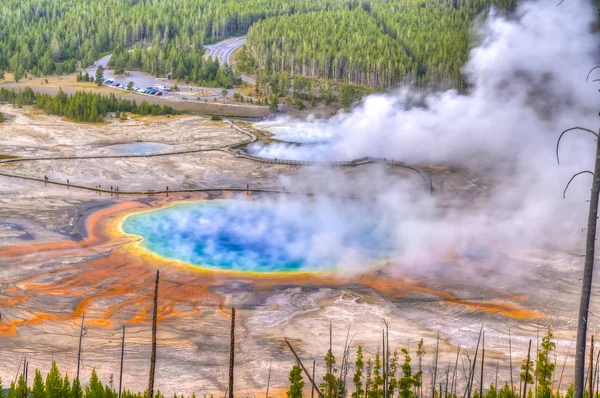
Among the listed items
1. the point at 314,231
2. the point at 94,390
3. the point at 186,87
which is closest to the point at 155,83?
the point at 186,87

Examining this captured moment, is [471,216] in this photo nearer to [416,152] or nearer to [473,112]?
[416,152]

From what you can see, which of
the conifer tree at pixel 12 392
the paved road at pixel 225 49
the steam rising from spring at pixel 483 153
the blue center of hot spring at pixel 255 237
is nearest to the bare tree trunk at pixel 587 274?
the conifer tree at pixel 12 392

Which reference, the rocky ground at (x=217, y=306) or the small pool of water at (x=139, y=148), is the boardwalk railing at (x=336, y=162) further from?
the rocky ground at (x=217, y=306)

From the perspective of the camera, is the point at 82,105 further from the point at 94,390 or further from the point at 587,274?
the point at 587,274

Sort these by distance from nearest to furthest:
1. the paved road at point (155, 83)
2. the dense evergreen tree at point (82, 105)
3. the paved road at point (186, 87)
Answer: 1. the dense evergreen tree at point (82, 105)
2. the paved road at point (155, 83)
3. the paved road at point (186, 87)

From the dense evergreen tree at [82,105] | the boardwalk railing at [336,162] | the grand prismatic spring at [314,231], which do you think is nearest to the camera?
the grand prismatic spring at [314,231]

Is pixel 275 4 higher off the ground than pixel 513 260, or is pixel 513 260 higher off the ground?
pixel 275 4

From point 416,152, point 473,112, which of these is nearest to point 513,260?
point 416,152
